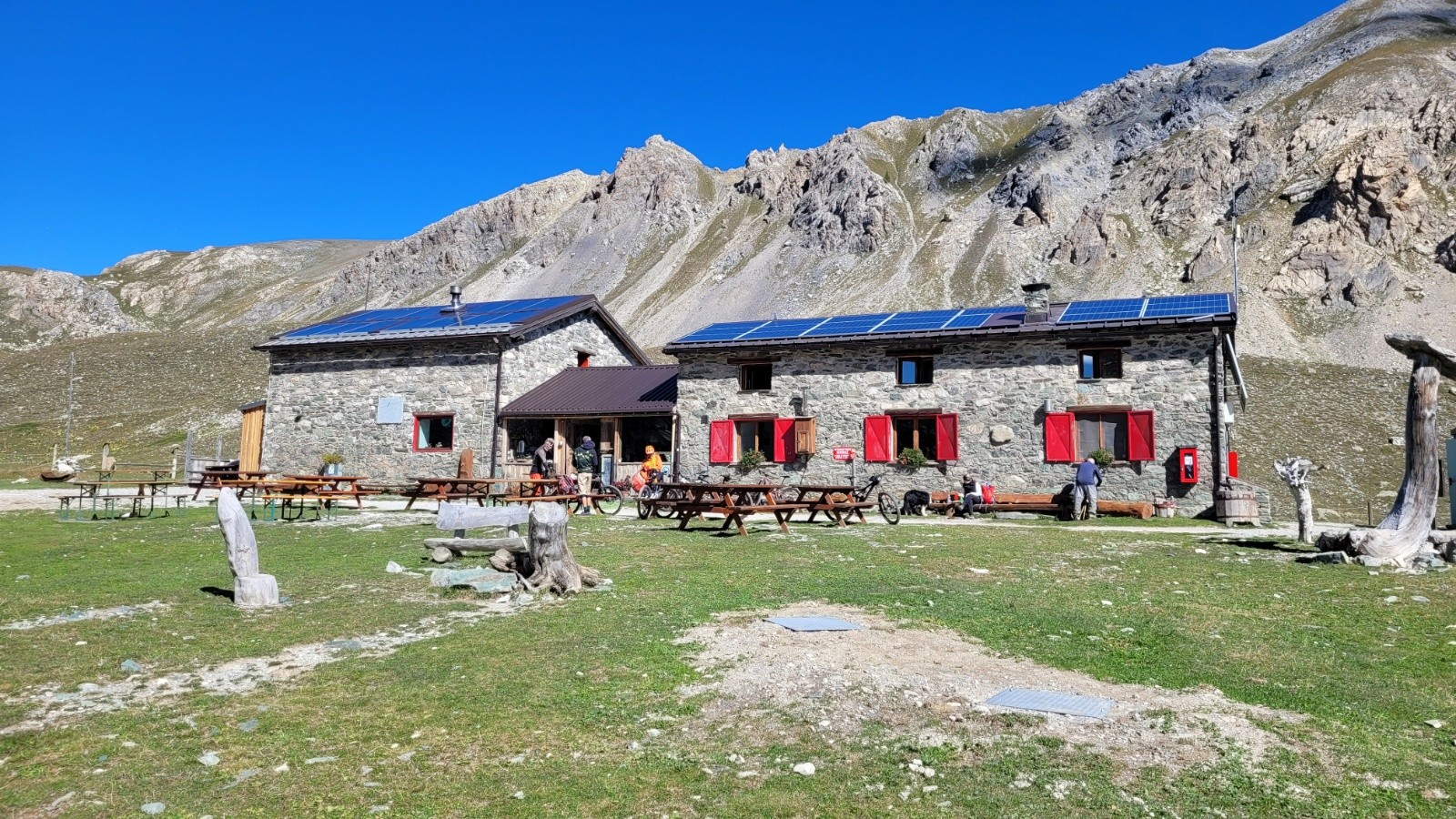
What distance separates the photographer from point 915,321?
26250mm

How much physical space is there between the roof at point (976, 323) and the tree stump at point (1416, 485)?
27.8ft

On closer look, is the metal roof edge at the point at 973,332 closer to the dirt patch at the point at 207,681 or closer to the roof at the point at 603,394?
the roof at the point at 603,394

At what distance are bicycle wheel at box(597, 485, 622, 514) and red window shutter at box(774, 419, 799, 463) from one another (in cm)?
503

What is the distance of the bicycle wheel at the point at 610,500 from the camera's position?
2152 centimetres

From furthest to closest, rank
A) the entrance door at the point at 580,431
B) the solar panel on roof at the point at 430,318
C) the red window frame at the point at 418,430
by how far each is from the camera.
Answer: the solar panel on roof at the point at 430,318 < the entrance door at the point at 580,431 < the red window frame at the point at 418,430

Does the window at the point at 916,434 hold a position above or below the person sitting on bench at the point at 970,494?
above

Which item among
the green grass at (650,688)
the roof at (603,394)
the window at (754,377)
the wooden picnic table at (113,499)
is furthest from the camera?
the roof at (603,394)

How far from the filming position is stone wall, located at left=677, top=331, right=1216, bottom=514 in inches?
870

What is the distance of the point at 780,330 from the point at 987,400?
6.85 m

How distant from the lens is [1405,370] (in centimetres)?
5053

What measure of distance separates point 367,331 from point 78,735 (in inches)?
Result: 1094

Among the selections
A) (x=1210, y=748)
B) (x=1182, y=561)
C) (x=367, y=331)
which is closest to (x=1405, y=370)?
(x=1182, y=561)

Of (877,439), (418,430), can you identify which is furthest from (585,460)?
(418,430)

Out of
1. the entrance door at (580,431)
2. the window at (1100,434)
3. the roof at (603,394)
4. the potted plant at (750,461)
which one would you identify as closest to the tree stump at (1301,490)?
the window at (1100,434)
